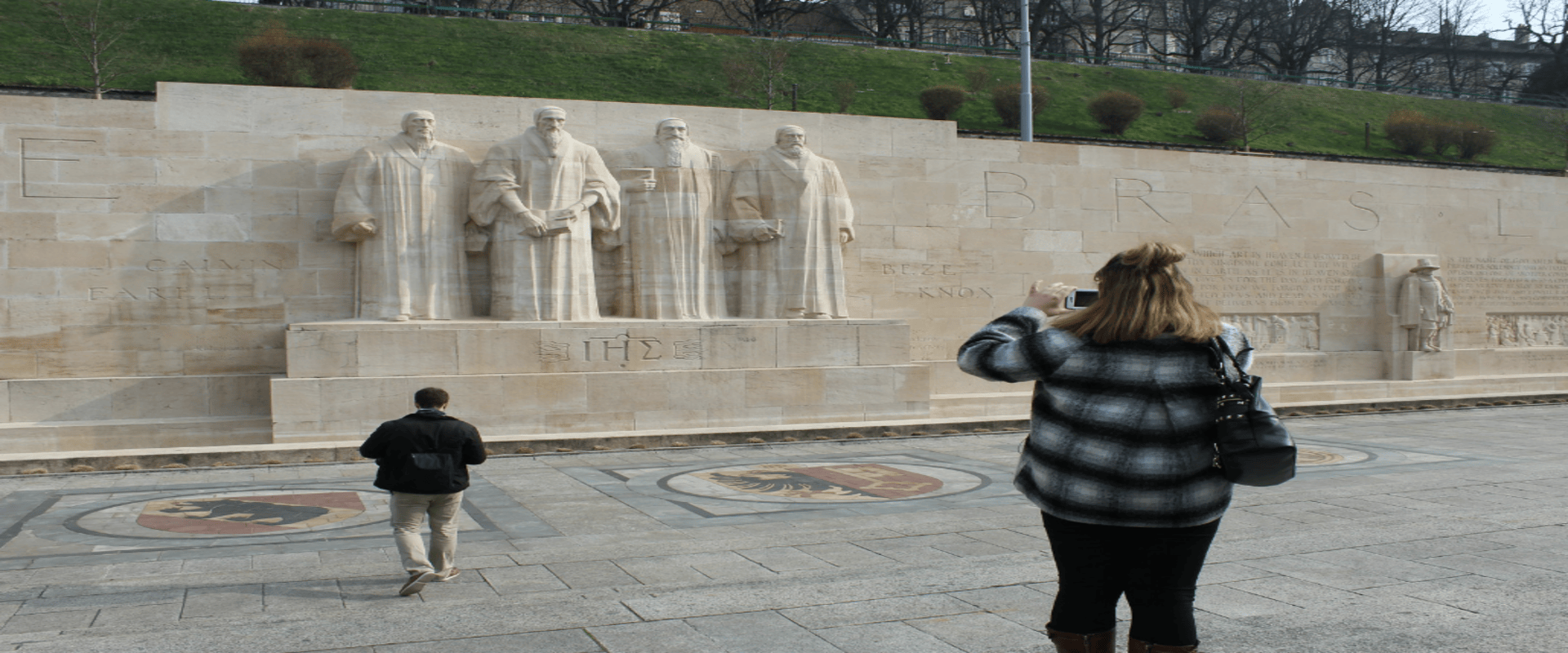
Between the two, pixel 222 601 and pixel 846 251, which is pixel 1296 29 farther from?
pixel 222 601

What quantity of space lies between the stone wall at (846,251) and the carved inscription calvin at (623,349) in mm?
2359

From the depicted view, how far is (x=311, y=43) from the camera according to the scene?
2334 cm

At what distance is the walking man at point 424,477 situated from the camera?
520 cm

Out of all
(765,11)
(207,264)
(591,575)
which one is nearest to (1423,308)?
(591,575)

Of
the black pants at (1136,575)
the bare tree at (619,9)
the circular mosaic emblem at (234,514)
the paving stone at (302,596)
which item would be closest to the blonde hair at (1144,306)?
the black pants at (1136,575)

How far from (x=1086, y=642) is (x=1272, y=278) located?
1569 centimetres

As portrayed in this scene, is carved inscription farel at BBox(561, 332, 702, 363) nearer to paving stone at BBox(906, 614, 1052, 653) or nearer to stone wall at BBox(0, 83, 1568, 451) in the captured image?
stone wall at BBox(0, 83, 1568, 451)

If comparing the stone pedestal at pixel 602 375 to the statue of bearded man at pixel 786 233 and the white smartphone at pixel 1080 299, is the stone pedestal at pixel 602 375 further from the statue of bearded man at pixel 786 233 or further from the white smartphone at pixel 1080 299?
the white smartphone at pixel 1080 299

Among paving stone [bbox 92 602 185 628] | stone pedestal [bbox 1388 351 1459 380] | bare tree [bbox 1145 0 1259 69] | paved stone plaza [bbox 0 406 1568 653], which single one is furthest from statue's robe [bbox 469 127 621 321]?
bare tree [bbox 1145 0 1259 69]

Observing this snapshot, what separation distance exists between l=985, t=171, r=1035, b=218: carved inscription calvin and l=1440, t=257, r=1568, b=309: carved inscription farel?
769cm

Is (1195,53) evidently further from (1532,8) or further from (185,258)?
(185,258)

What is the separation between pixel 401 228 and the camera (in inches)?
478

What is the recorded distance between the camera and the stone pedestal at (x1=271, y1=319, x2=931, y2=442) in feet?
36.6

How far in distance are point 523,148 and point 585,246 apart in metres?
1.22
